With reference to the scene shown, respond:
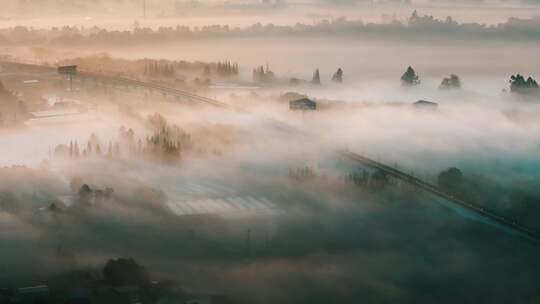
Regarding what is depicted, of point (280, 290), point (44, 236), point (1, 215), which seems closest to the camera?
point (280, 290)

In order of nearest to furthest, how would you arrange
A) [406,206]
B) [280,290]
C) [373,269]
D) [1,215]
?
1. [280,290]
2. [373,269]
3. [1,215]
4. [406,206]

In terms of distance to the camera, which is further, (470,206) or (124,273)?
(470,206)

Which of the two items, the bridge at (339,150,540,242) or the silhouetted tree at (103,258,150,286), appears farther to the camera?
the bridge at (339,150,540,242)

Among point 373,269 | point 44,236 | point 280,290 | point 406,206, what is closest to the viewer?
point 280,290

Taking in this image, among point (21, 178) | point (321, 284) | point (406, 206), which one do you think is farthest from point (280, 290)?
point (21, 178)

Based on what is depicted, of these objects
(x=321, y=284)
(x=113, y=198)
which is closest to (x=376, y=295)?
(x=321, y=284)

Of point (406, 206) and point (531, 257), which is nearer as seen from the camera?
point (531, 257)

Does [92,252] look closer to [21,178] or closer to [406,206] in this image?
[21,178]

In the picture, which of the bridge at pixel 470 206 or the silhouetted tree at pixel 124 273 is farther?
the bridge at pixel 470 206

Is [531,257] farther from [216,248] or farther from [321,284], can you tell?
[216,248]
